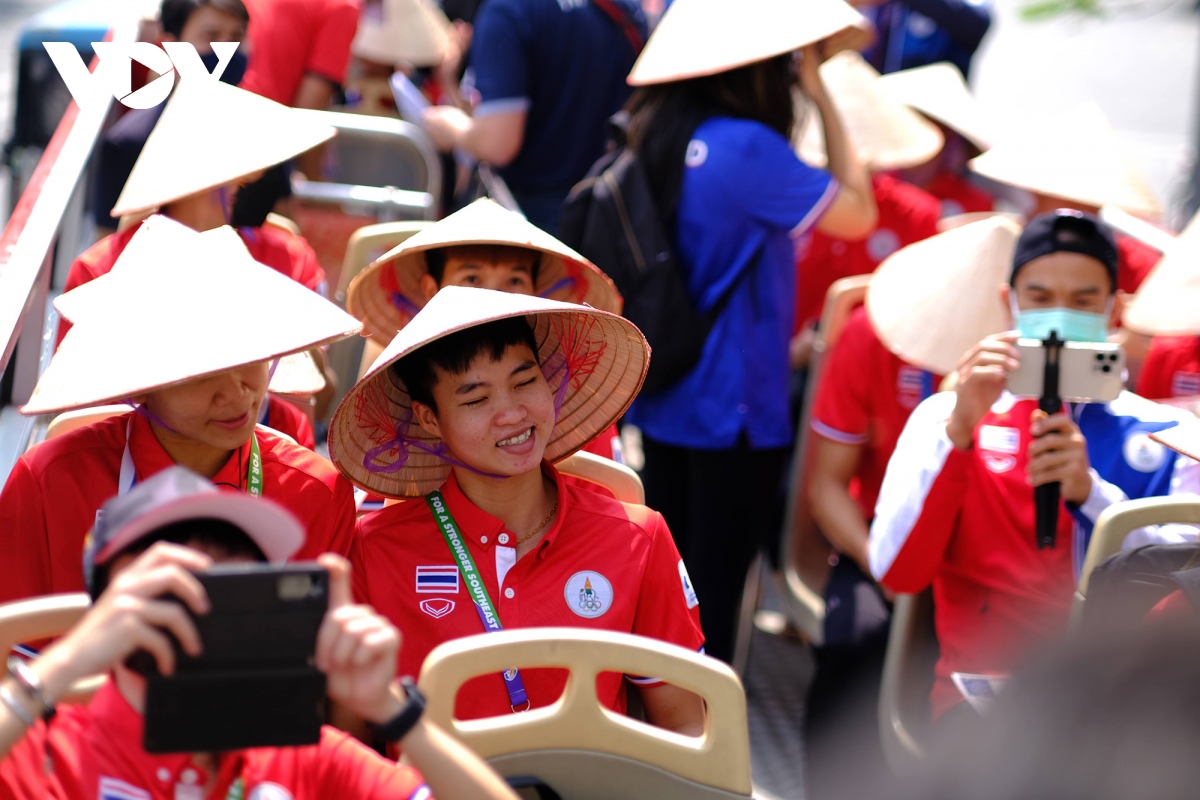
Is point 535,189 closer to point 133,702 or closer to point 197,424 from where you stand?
point 197,424

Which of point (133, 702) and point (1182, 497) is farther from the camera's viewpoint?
point (1182, 497)

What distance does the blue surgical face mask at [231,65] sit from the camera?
3.51 m

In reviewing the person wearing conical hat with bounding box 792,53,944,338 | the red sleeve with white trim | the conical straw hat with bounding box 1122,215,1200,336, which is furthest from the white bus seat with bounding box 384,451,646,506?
the person wearing conical hat with bounding box 792,53,944,338

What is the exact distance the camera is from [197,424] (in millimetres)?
2066

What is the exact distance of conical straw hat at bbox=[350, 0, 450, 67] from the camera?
511 cm

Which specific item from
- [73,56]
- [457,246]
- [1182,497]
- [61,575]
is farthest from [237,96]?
[1182,497]

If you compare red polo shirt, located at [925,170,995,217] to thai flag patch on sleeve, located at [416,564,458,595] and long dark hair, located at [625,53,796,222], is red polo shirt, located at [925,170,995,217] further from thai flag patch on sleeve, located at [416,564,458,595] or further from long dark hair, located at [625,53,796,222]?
thai flag patch on sleeve, located at [416,564,458,595]

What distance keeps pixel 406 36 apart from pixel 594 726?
3.86m

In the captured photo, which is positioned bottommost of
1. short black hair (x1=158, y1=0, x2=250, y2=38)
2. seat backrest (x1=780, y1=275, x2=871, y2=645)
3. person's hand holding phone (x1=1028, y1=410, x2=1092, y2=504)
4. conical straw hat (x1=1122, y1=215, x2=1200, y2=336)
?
seat backrest (x1=780, y1=275, x2=871, y2=645)

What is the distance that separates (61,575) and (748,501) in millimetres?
1754

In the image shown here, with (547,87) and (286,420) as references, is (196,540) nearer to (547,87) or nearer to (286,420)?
(286,420)

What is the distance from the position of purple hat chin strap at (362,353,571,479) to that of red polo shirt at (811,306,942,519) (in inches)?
45.7

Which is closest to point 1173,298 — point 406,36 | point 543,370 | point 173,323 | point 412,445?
point 543,370

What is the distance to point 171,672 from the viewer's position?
1316 millimetres
